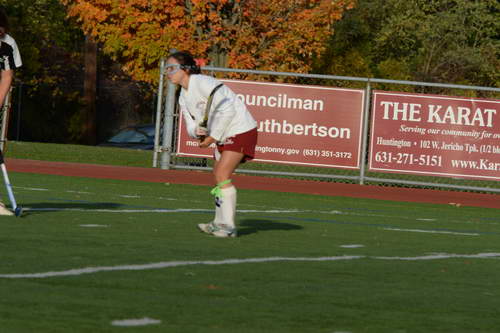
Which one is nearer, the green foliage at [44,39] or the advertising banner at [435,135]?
the advertising banner at [435,135]

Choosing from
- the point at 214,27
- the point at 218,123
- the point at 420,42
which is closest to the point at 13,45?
the point at 218,123

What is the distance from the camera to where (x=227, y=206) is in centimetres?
1077

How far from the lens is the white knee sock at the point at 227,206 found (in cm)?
1073

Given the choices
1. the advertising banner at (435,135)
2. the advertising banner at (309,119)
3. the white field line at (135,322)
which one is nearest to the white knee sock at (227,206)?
the white field line at (135,322)

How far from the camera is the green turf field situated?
6.30m

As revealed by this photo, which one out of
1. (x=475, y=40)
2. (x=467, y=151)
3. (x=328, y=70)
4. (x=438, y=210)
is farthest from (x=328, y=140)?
(x=475, y=40)

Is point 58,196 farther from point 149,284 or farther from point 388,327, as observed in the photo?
point 388,327

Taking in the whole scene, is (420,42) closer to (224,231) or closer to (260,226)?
(260,226)

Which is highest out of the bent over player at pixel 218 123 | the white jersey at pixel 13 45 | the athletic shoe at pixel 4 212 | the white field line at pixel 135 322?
the white jersey at pixel 13 45

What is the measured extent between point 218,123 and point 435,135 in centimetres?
1072

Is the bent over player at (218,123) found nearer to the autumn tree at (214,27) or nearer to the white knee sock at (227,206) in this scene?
the white knee sock at (227,206)

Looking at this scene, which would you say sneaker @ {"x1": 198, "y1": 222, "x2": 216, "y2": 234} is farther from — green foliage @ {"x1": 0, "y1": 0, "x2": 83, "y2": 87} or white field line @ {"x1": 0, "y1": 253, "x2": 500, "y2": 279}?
green foliage @ {"x1": 0, "y1": 0, "x2": 83, "y2": 87}

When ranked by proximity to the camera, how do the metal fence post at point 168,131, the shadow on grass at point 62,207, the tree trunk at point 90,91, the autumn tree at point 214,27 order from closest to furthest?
the shadow on grass at point 62,207, the metal fence post at point 168,131, the autumn tree at point 214,27, the tree trunk at point 90,91

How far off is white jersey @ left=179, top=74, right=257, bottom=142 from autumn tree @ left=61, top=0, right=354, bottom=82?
21.2 metres
